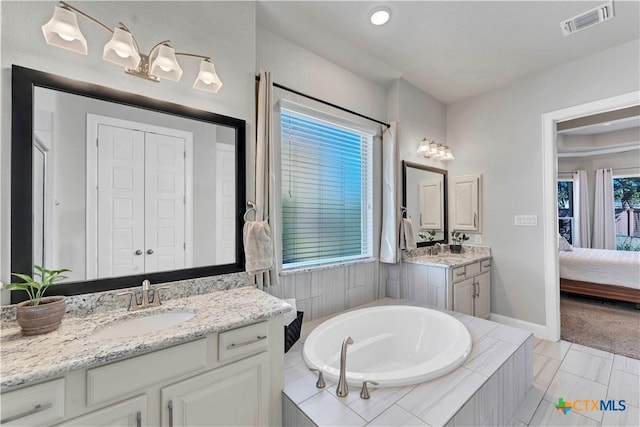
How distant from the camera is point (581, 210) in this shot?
19.0 ft

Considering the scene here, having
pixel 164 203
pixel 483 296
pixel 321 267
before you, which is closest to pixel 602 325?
pixel 483 296

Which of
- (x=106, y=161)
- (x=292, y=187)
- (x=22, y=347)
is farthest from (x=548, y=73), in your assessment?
(x=22, y=347)

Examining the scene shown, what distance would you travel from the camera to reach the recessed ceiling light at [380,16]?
194cm

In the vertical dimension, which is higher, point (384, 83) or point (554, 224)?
point (384, 83)

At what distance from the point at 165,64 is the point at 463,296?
2.98 metres

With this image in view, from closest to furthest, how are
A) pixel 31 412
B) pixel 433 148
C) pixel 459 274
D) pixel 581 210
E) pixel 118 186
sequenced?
pixel 31 412
pixel 118 186
pixel 459 274
pixel 433 148
pixel 581 210

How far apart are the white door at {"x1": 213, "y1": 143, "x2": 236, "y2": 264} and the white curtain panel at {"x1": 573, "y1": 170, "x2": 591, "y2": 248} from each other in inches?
281

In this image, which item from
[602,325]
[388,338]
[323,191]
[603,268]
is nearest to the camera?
[388,338]

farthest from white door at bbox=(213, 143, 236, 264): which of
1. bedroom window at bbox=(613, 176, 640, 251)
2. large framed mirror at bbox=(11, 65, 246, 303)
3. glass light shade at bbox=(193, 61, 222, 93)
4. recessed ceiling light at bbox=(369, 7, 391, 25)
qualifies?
bedroom window at bbox=(613, 176, 640, 251)

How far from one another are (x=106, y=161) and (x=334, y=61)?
1979 millimetres

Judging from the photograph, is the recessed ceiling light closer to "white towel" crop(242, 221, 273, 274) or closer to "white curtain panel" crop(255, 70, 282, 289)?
"white curtain panel" crop(255, 70, 282, 289)

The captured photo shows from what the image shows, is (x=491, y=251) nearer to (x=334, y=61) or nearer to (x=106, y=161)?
(x=334, y=61)

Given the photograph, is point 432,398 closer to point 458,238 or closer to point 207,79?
point 207,79

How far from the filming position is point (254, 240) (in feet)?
5.78
